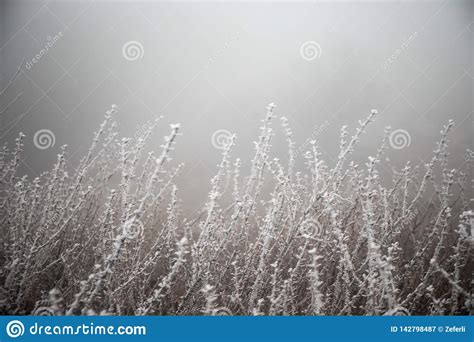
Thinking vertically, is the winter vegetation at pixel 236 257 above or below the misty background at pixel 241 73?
below

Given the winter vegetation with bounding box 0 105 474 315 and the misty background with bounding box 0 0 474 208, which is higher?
the misty background with bounding box 0 0 474 208

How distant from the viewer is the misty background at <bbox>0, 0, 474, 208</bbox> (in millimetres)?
2389

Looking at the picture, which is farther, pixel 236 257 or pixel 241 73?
pixel 241 73

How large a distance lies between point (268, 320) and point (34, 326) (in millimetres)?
877

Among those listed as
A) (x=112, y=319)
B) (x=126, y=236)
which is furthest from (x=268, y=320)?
(x=126, y=236)

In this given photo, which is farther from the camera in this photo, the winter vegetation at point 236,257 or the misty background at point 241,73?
the misty background at point 241,73

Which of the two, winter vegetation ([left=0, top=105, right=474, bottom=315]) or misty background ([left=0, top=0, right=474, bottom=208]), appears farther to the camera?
misty background ([left=0, top=0, right=474, bottom=208])

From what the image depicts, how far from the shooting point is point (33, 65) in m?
2.36

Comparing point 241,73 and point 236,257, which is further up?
point 241,73

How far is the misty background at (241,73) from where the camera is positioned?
2.39 meters

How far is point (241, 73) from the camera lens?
8.55ft

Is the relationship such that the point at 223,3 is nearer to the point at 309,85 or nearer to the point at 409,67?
the point at 309,85

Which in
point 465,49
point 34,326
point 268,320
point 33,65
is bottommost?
point 34,326

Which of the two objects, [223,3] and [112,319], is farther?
[223,3]
